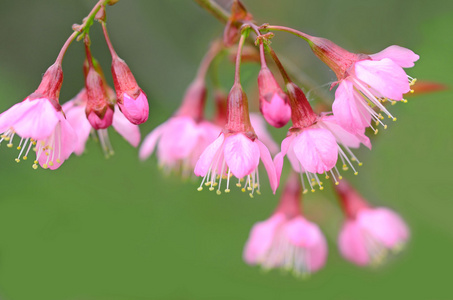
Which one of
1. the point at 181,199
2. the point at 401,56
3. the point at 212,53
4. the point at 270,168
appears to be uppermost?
the point at 181,199

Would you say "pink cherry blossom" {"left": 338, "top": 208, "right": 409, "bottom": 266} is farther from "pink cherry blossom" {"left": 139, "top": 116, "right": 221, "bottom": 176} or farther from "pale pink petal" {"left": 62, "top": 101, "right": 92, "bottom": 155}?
"pale pink petal" {"left": 62, "top": 101, "right": 92, "bottom": 155}

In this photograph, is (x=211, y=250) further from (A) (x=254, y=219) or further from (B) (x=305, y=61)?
(B) (x=305, y=61)

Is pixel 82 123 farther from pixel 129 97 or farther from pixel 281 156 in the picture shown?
pixel 281 156

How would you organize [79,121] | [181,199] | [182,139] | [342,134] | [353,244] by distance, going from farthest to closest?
[181,199] < [353,244] < [182,139] < [79,121] < [342,134]

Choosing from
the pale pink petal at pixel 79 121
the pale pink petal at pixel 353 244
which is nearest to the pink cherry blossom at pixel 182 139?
the pale pink petal at pixel 79 121

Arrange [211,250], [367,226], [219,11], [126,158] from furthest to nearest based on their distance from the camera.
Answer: [126,158]
[211,250]
[367,226]
[219,11]

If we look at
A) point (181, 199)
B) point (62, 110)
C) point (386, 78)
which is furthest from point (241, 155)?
point (181, 199)

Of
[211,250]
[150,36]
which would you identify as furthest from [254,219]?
[150,36]
